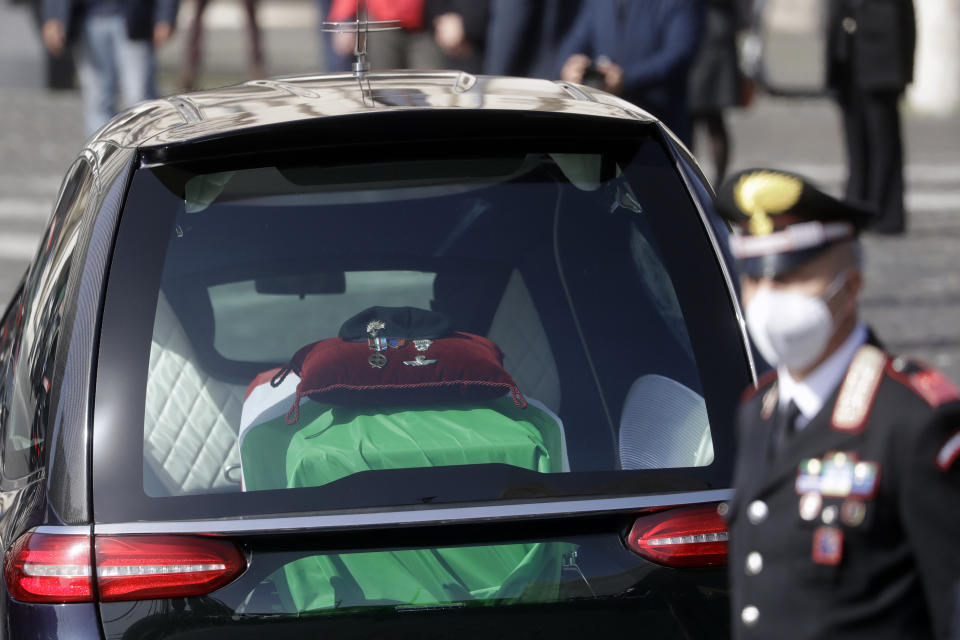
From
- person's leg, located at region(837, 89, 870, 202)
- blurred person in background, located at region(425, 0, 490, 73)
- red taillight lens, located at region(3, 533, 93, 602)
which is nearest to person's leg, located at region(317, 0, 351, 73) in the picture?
blurred person in background, located at region(425, 0, 490, 73)

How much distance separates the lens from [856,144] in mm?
9391

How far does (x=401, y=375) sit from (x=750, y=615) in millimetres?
1097

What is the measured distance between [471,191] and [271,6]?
28.8 meters

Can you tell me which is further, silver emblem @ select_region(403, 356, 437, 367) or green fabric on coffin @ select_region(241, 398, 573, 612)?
silver emblem @ select_region(403, 356, 437, 367)

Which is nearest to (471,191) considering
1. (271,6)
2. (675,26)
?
(675,26)

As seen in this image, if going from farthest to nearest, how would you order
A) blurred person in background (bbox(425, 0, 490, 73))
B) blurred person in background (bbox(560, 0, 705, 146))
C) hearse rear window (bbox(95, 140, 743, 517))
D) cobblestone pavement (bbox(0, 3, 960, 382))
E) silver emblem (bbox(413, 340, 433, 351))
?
blurred person in background (bbox(425, 0, 490, 73)) < cobblestone pavement (bbox(0, 3, 960, 382)) < blurred person in background (bbox(560, 0, 705, 146)) < silver emblem (bbox(413, 340, 433, 351)) < hearse rear window (bbox(95, 140, 743, 517))

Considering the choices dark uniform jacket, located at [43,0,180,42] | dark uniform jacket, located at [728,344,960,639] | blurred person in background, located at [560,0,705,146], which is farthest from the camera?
dark uniform jacket, located at [43,0,180,42]

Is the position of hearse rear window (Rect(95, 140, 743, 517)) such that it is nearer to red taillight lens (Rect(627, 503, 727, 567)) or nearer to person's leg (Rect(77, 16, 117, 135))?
red taillight lens (Rect(627, 503, 727, 567))

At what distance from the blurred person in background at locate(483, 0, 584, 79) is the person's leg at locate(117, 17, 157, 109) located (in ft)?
9.84

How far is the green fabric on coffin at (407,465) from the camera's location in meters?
2.33

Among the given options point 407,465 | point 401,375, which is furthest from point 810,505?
point 401,375

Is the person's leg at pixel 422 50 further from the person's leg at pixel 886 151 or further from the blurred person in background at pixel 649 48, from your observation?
the person's leg at pixel 886 151

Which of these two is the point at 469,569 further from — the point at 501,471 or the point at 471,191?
the point at 471,191

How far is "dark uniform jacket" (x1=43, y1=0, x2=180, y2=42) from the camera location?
9625 mm
